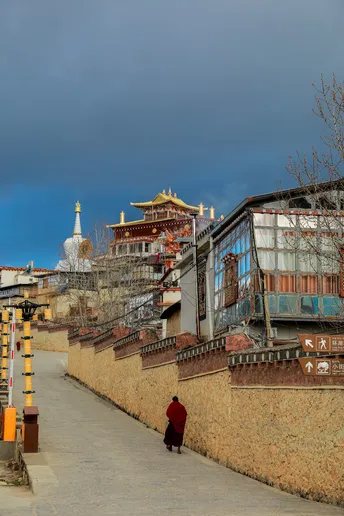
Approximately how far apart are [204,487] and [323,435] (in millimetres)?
2903

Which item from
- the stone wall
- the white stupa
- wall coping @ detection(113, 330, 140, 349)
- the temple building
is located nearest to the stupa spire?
the temple building

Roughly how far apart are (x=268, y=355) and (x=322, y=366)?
8.58 feet

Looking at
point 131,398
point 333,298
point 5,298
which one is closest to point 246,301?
point 333,298

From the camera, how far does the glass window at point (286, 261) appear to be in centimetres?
2555

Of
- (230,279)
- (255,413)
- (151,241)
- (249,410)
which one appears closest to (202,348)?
(249,410)

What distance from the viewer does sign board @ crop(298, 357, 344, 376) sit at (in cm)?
1288

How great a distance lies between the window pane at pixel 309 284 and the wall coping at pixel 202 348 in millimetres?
5230

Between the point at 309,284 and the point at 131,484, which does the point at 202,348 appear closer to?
the point at 131,484

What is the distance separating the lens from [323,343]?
12477 mm

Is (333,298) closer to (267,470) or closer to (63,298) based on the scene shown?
(267,470)

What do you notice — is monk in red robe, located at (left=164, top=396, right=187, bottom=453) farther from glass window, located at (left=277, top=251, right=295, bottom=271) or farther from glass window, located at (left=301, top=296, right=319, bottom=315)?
glass window, located at (left=277, top=251, right=295, bottom=271)

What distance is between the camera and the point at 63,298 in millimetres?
68062

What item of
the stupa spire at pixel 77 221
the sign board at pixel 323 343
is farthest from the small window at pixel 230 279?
the stupa spire at pixel 77 221

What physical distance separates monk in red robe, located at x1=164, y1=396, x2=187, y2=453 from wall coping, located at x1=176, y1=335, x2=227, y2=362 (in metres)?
1.44
